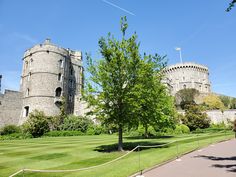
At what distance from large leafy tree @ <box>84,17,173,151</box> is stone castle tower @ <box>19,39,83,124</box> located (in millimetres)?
39130

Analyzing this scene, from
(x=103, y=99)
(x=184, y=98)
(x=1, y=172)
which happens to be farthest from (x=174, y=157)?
(x=184, y=98)

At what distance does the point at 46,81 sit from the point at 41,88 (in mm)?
2047

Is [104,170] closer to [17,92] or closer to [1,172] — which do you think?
[1,172]

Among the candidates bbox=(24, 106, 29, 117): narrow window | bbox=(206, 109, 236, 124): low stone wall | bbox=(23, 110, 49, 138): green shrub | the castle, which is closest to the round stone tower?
bbox=(206, 109, 236, 124): low stone wall

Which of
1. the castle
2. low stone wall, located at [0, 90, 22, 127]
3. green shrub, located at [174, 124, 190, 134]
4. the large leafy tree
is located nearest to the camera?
the large leafy tree

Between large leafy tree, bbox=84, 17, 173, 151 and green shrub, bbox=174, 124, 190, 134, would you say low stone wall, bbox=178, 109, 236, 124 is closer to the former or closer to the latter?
green shrub, bbox=174, 124, 190, 134

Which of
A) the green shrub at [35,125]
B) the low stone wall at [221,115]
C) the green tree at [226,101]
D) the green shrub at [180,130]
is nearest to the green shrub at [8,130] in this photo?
the green shrub at [35,125]

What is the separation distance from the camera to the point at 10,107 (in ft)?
174

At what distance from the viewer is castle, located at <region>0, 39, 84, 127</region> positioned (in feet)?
172

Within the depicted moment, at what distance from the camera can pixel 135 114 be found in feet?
53.7

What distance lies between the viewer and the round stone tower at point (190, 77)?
90.2m

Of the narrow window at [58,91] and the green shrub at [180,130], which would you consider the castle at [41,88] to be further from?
the green shrub at [180,130]

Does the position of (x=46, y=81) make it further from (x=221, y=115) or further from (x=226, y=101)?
(x=226, y=101)

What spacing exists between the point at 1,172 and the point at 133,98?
9056 millimetres
